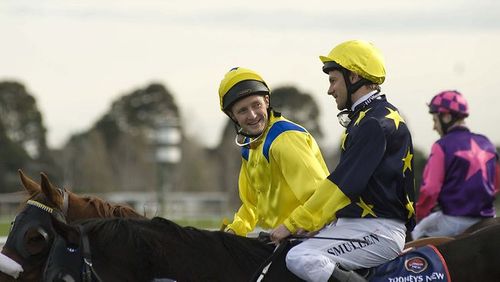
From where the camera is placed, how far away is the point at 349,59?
15.8 ft

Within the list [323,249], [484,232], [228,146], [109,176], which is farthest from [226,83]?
[228,146]

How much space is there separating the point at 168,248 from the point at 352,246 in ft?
3.15

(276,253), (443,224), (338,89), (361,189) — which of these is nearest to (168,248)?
(276,253)

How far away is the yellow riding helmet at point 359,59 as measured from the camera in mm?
4820

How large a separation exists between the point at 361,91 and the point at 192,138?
4775 centimetres

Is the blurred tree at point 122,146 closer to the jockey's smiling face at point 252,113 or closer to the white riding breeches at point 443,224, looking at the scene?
the white riding breeches at point 443,224

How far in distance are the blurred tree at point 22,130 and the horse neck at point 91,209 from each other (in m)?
42.9

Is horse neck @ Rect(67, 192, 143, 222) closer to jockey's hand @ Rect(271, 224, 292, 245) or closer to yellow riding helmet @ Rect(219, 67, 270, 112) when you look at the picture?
yellow riding helmet @ Rect(219, 67, 270, 112)

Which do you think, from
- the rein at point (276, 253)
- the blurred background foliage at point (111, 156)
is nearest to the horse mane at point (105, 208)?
the rein at point (276, 253)

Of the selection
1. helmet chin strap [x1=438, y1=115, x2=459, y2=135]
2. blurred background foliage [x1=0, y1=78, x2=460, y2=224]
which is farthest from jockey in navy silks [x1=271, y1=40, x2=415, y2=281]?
blurred background foliage [x1=0, y1=78, x2=460, y2=224]

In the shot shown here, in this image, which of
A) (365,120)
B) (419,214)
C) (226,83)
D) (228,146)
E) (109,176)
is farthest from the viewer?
(228,146)

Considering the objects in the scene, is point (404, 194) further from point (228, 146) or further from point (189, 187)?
point (228, 146)

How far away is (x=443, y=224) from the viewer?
8055 mm

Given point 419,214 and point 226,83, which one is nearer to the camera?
point 226,83
